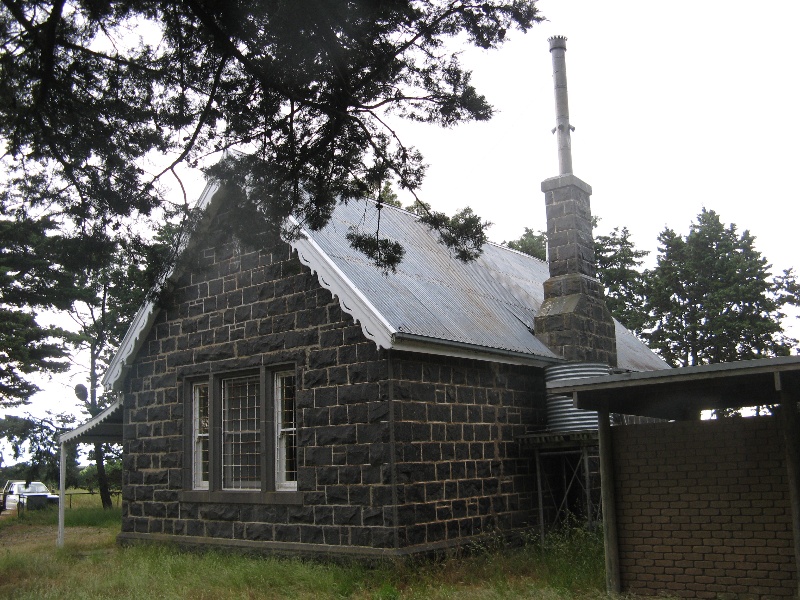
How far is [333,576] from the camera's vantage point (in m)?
11.6

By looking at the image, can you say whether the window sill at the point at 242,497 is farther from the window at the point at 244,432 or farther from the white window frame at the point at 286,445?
the white window frame at the point at 286,445

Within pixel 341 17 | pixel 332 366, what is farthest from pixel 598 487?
pixel 341 17

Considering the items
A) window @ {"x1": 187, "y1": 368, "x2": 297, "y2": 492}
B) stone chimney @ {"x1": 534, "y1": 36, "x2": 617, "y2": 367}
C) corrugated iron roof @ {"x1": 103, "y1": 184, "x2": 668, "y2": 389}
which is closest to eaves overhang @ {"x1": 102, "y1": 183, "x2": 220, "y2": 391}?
corrugated iron roof @ {"x1": 103, "y1": 184, "x2": 668, "y2": 389}

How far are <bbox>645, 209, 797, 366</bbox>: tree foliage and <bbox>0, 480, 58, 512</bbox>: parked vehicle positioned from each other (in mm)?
25691

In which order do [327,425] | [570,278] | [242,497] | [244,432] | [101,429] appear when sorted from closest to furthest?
[327,425] < [242,497] < [244,432] < [570,278] < [101,429]

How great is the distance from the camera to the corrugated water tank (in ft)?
49.5

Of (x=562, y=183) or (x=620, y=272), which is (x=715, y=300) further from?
(x=562, y=183)

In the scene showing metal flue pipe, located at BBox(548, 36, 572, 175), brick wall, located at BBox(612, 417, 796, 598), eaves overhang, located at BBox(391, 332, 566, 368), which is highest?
metal flue pipe, located at BBox(548, 36, 572, 175)

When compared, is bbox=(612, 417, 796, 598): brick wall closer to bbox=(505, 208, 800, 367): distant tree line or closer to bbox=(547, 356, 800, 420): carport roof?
bbox=(547, 356, 800, 420): carport roof

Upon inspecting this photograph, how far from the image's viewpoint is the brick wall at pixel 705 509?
30.6 feet

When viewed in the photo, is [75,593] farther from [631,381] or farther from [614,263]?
[614,263]

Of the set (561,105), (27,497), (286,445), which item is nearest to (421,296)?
(286,445)

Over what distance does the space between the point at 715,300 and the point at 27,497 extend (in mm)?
28464

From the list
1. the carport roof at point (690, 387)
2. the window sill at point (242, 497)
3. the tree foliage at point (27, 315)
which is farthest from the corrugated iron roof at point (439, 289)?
the tree foliage at point (27, 315)
